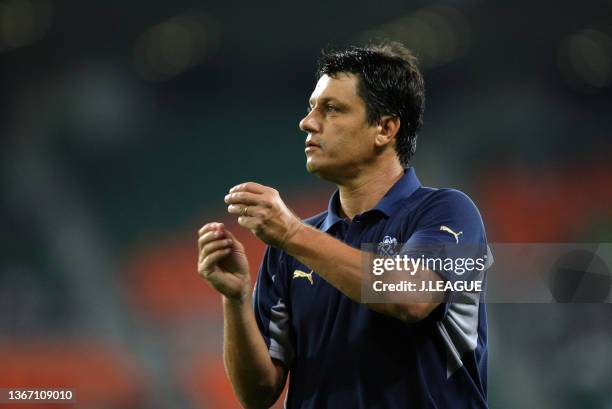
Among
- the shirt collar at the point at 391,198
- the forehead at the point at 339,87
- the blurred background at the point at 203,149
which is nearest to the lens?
the shirt collar at the point at 391,198

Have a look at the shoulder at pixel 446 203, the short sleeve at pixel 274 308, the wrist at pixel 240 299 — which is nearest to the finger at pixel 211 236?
the wrist at pixel 240 299

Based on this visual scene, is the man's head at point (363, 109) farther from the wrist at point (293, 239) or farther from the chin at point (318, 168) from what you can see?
the wrist at point (293, 239)

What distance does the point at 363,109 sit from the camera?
162 centimetres

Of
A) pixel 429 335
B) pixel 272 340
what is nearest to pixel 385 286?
pixel 429 335

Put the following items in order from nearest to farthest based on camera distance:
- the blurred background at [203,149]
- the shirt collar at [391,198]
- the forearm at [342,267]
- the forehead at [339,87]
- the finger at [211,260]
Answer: the forearm at [342,267] → the finger at [211,260] → the shirt collar at [391,198] → the forehead at [339,87] → the blurred background at [203,149]

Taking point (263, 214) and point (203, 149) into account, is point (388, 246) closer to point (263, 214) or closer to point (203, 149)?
point (263, 214)

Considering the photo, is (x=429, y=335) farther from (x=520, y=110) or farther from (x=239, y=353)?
(x=520, y=110)

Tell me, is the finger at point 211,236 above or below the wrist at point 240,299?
above

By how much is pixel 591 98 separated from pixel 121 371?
8.08ft

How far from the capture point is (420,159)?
141 inches

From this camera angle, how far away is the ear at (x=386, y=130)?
5.30 feet

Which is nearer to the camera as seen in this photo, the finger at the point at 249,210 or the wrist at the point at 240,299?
the finger at the point at 249,210

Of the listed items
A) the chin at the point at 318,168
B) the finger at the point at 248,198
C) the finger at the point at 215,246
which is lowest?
the finger at the point at 215,246

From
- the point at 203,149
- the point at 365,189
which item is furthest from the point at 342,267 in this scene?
the point at 203,149
